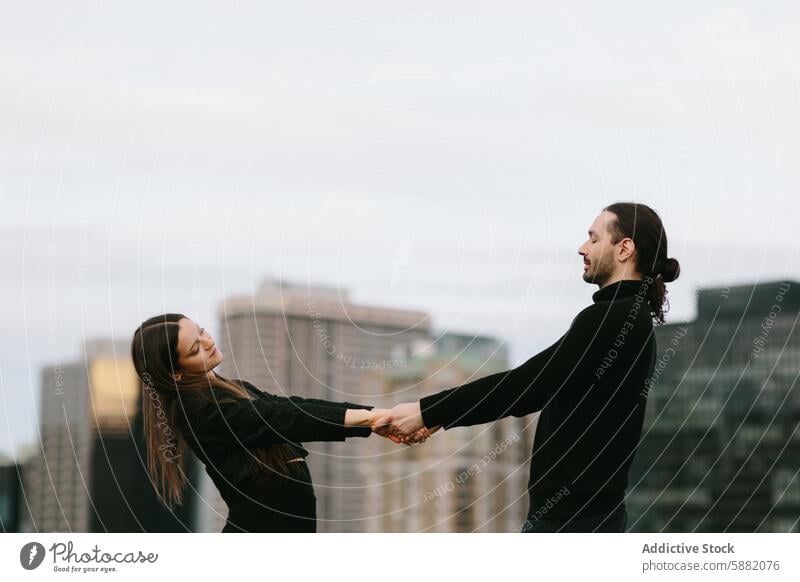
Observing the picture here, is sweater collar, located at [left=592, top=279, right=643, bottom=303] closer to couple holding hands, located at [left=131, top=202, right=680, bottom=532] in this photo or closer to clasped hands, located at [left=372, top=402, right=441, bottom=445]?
couple holding hands, located at [left=131, top=202, right=680, bottom=532]

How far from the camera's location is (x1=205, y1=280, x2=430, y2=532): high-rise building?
44.8 feet

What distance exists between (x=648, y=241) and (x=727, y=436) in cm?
5995

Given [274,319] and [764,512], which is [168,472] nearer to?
[274,319]

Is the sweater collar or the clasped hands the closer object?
the sweater collar

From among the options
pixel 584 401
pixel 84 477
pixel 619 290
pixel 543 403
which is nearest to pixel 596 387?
pixel 584 401

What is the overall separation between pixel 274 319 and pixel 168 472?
1936cm

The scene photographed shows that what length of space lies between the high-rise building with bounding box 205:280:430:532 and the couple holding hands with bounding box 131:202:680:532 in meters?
0.49

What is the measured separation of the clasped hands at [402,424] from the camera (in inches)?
328

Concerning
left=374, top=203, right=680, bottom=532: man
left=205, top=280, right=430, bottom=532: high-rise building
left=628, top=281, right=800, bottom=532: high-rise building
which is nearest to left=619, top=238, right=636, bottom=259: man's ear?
left=374, top=203, right=680, bottom=532: man

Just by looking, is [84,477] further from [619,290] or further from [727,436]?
[619,290]

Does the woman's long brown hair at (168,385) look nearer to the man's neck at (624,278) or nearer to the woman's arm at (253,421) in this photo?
the woman's arm at (253,421)
